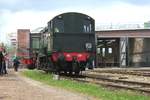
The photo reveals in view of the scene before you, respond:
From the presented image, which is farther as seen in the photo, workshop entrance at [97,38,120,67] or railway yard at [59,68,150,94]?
workshop entrance at [97,38,120,67]

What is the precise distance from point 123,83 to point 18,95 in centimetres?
969

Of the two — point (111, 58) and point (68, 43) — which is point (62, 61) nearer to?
point (68, 43)

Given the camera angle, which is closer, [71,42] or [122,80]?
[122,80]

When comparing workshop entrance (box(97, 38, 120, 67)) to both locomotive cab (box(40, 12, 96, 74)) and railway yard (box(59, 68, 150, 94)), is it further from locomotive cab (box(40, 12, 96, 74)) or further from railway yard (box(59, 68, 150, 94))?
locomotive cab (box(40, 12, 96, 74))

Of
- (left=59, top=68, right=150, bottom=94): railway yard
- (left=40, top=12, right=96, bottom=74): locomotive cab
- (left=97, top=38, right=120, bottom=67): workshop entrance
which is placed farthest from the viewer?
(left=97, top=38, right=120, bottom=67): workshop entrance

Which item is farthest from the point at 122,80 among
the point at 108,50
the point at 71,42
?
the point at 108,50

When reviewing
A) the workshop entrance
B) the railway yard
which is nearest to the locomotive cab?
the railway yard

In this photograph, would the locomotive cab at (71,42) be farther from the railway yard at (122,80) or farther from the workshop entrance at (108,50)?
the workshop entrance at (108,50)

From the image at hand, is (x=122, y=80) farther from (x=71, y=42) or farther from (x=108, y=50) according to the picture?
(x=108, y=50)

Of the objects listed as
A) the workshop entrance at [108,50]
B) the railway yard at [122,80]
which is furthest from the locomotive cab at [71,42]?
the workshop entrance at [108,50]

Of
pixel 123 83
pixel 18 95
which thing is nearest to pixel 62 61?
pixel 123 83

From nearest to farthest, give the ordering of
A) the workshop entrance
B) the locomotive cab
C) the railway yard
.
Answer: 1. the railway yard
2. the locomotive cab
3. the workshop entrance

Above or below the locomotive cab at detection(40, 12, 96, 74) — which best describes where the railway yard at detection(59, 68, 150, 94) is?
below

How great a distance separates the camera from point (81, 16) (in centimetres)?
3192
